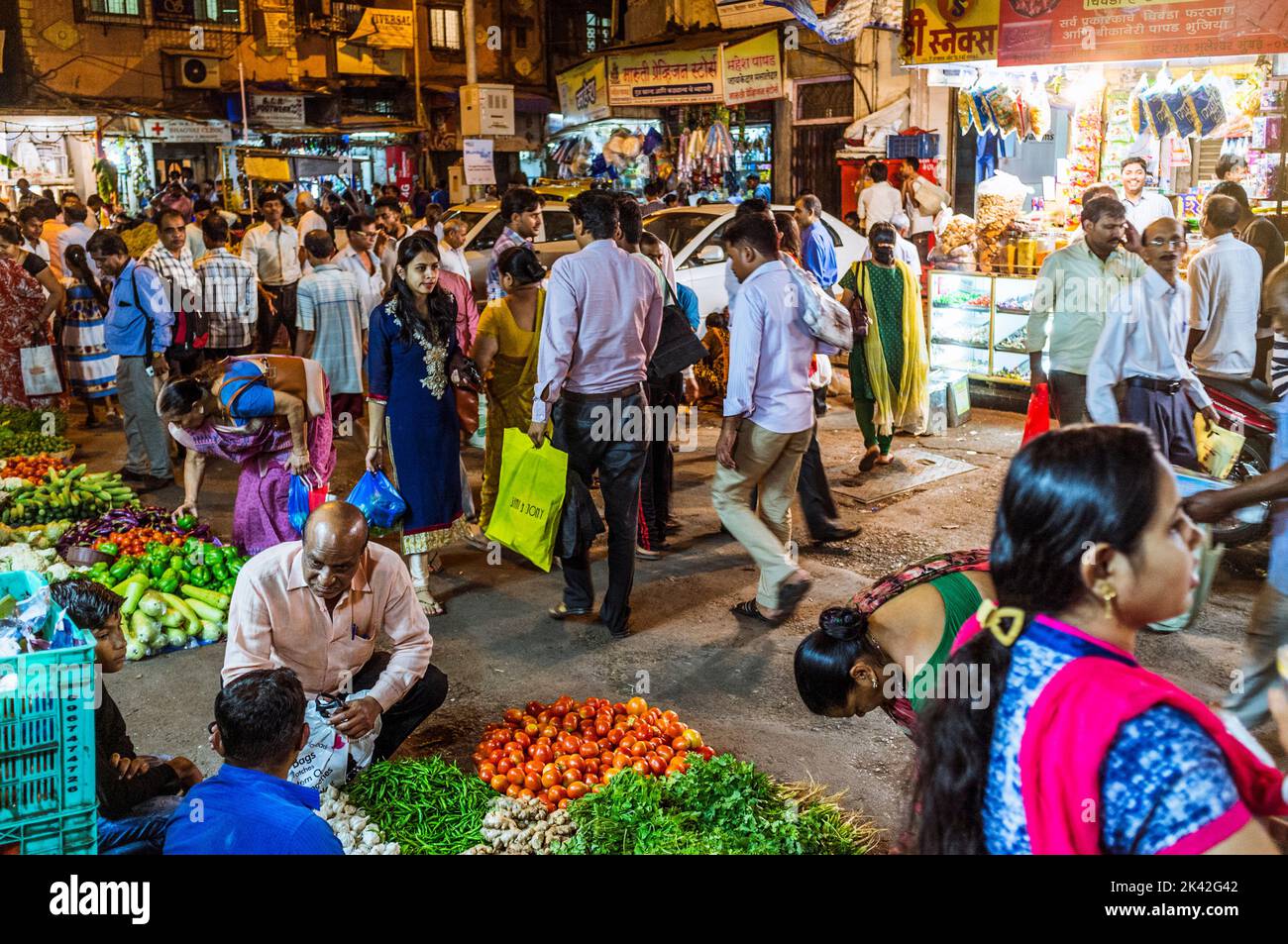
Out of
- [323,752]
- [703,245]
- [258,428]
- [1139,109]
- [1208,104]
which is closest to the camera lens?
[323,752]

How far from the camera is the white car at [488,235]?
1446 cm

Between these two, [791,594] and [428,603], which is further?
[428,603]

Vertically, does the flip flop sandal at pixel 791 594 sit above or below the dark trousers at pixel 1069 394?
below

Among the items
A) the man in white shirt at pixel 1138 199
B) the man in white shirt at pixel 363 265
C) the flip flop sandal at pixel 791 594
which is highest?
the man in white shirt at pixel 1138 199

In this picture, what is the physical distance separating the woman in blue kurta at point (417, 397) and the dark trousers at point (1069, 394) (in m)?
3.60

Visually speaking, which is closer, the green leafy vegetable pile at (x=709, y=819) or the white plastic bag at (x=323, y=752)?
the green leafy vegetable pile at (x=709, y=819)

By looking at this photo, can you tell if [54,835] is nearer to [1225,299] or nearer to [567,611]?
[567,611]

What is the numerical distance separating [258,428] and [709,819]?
2.99 meters

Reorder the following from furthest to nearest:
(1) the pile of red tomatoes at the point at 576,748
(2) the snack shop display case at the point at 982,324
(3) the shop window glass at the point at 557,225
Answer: (3) the shop window glass at the point at 557,225 → (2) the snack shop display case at the point at 982,324 → (1) the pile of red tomatoes at the point at 576,748

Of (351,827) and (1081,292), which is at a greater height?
(1081,292)

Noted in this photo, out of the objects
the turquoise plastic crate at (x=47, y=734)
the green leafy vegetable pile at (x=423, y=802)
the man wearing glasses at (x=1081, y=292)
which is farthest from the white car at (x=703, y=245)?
the turquoise plastic crate at (x=47, y=734)

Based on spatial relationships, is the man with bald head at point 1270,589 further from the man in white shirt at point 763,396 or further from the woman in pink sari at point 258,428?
the woman in pink sari at point 258,428

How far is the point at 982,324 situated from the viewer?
11.3 metres

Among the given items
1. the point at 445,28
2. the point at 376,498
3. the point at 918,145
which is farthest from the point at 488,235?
the point at 445,28
